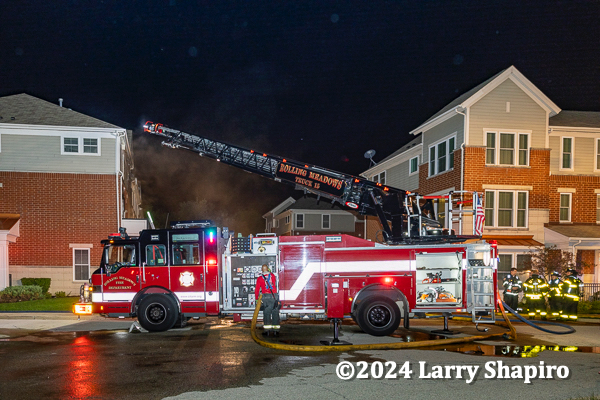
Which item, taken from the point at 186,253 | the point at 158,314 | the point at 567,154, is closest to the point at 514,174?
the point at 567,154

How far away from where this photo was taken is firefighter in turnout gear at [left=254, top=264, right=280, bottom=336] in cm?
1107

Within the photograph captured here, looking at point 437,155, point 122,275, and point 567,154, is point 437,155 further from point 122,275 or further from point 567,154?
point 122,275

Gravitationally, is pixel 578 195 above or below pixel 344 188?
above

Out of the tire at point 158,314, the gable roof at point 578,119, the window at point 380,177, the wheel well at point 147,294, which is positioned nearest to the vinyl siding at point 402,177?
the window at point 380,177

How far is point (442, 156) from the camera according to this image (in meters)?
22.8

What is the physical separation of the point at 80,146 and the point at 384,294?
51.9 feet

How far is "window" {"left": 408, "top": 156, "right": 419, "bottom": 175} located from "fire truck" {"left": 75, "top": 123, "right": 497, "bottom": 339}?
13.8 m

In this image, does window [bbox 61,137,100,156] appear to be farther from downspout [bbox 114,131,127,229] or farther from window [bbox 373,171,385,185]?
window [bbox 373,171,385,185]

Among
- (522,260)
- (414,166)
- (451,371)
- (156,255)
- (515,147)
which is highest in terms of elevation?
(414,166)

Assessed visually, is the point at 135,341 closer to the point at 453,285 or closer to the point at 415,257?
the point at 415,257

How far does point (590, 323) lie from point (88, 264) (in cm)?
1828

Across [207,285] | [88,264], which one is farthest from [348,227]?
[207,285]

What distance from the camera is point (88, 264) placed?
2091 centimetres

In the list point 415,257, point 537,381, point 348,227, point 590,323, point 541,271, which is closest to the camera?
point 537,381
